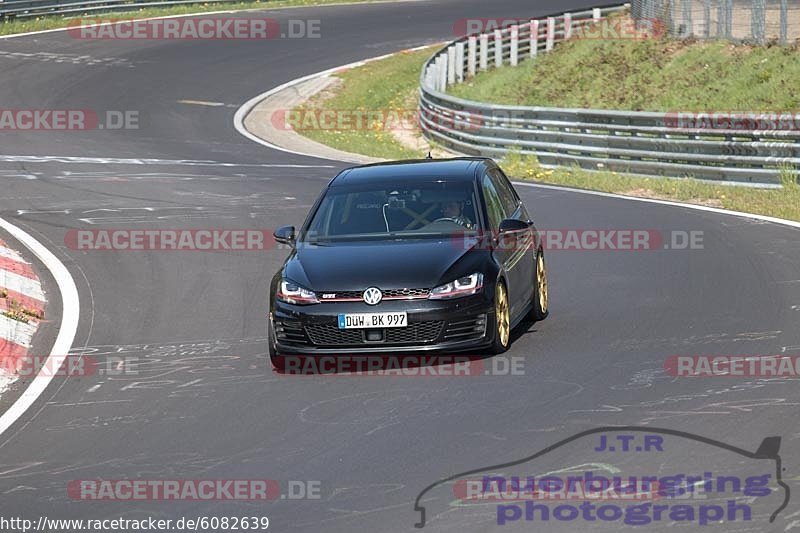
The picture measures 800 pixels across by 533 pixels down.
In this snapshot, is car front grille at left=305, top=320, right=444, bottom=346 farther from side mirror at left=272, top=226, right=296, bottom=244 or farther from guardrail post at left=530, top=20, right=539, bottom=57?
guardrail post at left=530, top=20, right=539, bottom=57

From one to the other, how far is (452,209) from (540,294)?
1271mm

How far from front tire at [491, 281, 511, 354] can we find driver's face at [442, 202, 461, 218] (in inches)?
36.2

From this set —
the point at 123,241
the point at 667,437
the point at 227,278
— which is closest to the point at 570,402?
the point at 667,437

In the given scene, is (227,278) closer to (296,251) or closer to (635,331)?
(296,251)

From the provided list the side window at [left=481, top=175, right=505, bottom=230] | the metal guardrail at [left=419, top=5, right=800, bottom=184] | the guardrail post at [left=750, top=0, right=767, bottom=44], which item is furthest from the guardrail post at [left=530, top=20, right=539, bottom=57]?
the side window at [left=481, top=175, right=505, bottom=230]

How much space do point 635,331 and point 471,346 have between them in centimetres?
174

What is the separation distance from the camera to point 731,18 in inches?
1312

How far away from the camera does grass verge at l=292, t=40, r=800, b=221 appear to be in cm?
2056

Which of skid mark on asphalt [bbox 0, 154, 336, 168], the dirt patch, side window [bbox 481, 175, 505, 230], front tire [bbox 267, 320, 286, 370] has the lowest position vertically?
skid mark on asphalt [bbox 0, 154, 336, 168]

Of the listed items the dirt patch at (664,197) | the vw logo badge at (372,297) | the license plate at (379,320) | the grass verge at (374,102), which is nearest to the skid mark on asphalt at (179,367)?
the license plate at (379,320)

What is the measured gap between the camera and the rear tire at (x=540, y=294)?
1255cm

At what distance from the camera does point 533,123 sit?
2647 centimetres

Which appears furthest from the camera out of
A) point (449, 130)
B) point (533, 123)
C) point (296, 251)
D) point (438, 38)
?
point (438, 38)

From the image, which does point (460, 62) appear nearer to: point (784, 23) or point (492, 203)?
point (784, 23)
